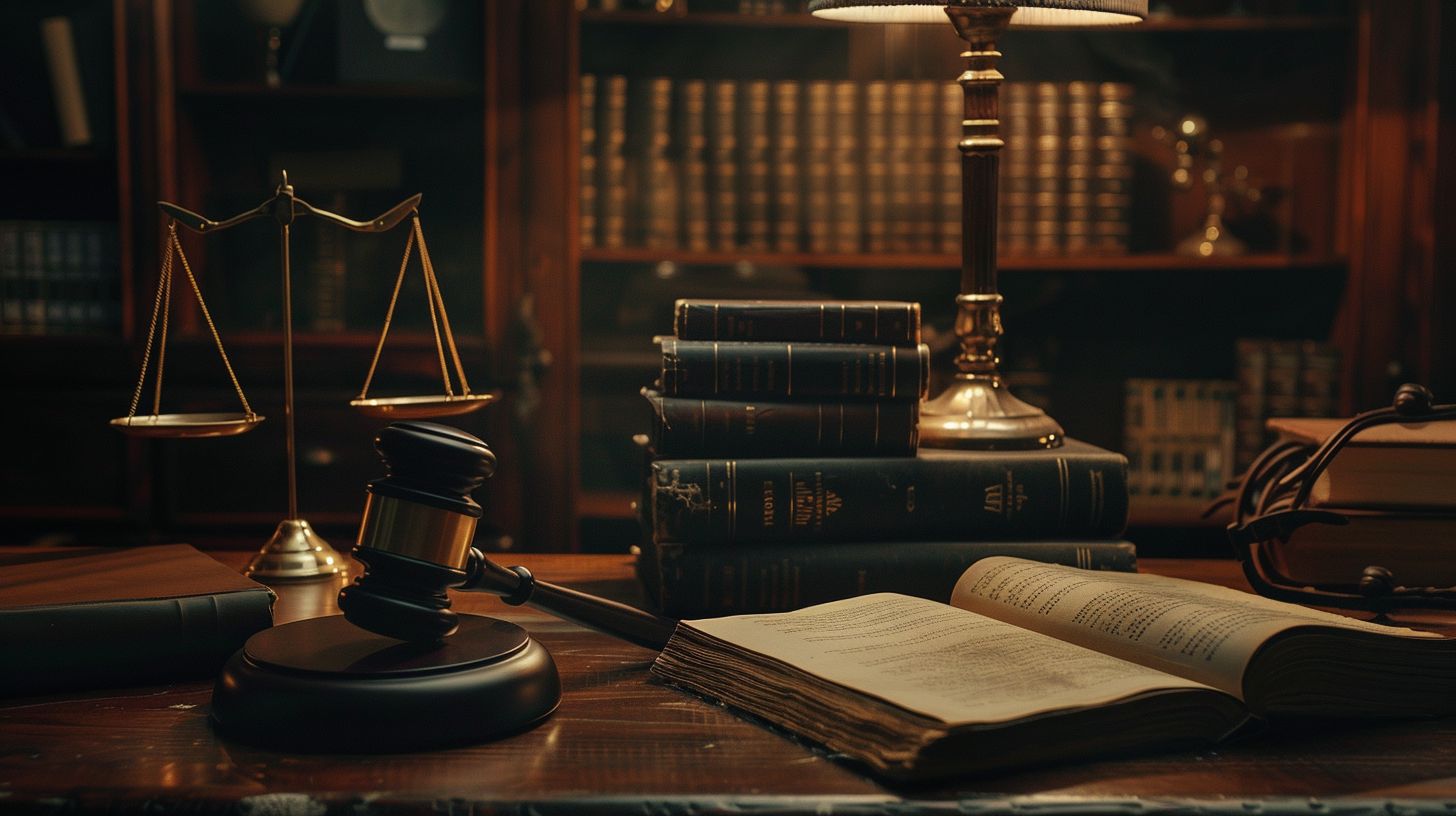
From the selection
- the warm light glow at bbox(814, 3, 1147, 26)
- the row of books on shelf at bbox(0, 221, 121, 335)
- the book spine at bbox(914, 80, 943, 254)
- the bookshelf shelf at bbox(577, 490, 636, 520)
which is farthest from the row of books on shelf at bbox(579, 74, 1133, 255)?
the warm light glow at bbox(814, 3, 1147, 26)

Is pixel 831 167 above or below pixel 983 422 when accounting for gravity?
above

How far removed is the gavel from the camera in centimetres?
80

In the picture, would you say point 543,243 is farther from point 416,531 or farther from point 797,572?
point 416,531

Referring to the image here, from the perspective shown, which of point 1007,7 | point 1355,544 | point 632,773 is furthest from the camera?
point 1007,7

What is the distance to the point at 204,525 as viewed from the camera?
2680 millimetres

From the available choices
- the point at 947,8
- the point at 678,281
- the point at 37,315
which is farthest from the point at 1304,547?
the point at 37,315

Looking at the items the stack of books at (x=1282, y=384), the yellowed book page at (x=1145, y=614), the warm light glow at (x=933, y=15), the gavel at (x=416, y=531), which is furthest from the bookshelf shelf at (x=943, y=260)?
the gavel at (x=416, y=531)

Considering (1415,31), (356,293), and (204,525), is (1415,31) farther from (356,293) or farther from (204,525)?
(204,525)

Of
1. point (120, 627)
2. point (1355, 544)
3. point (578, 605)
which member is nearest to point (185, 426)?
point (120, 627)

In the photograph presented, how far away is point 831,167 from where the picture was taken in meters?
2.69

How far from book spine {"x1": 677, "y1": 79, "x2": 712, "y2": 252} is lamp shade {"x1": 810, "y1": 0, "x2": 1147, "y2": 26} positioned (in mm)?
1132

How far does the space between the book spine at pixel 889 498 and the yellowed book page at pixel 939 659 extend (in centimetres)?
16

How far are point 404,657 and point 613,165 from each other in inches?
77.9

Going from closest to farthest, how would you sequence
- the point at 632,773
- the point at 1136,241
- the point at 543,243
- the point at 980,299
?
1. the point at 632,773
2. the point at 980,299
3. the point at 543,243
4. the point at 1136,241
